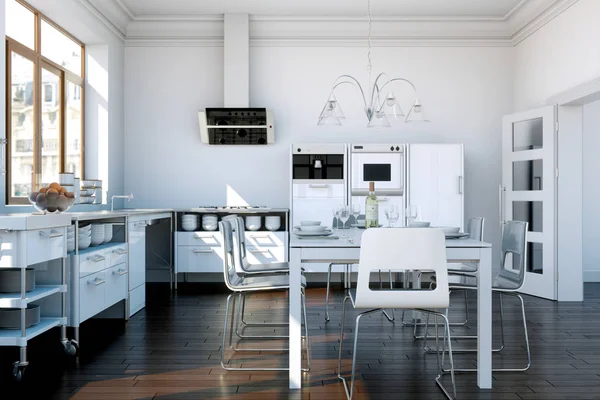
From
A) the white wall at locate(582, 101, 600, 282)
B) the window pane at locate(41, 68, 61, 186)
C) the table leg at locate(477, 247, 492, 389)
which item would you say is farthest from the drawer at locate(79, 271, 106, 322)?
the white wall at locate(582, 101, 600, 282)

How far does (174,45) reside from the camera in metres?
6.97

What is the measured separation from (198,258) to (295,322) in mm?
3560

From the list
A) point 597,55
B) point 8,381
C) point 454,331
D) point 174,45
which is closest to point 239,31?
point 174,45

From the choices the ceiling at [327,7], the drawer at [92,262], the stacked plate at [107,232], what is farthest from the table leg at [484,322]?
the ceiling at [327,7]

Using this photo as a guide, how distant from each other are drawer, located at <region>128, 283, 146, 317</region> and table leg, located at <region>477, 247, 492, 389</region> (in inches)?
118

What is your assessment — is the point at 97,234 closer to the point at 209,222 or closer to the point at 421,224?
the point at 209,222

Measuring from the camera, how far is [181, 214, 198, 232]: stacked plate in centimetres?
640

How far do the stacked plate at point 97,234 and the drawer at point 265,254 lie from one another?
2183mm

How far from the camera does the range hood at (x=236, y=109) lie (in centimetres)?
663

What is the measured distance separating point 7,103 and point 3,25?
2.26 feet

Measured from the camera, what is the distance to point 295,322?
2.99m

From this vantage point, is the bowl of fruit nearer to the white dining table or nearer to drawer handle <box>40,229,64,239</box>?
drawer handle <box>40,229,64,239</box>

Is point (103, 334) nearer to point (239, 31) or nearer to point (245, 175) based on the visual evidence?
point (245, 175)

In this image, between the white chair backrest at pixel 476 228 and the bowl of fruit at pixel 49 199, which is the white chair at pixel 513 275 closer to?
the white chair backrest at pixel 476 228
